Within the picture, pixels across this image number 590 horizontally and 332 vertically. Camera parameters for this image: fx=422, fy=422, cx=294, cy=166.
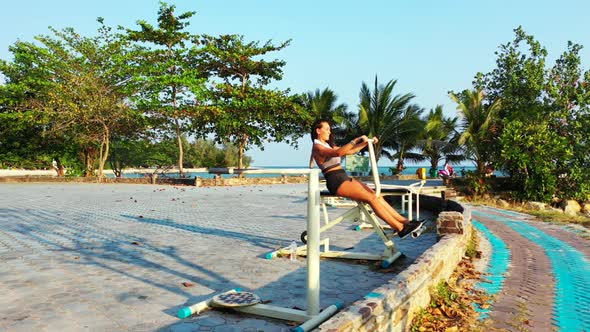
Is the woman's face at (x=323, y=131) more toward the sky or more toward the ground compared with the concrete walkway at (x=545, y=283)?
more toward the sky

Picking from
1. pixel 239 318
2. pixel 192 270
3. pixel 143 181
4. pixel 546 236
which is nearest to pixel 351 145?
pixel 239 318

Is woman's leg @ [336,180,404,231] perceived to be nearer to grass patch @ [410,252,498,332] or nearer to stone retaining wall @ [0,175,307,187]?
grass patch @ [410,252,498,332]

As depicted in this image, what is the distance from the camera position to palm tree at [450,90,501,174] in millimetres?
18500

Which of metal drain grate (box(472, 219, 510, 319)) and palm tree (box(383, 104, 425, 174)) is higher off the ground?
palm tree (box(383, 104, 425, 174))

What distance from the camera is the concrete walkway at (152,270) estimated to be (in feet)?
10.7

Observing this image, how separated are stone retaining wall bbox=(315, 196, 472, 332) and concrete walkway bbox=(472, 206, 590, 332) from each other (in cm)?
56

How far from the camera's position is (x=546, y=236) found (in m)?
8.04

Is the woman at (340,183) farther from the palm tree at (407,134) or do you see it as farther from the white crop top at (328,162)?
the palm tree at (407,134)

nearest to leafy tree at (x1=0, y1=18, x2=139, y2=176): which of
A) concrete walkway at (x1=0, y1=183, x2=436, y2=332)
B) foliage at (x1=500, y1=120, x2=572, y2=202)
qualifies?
concrete walkway at (x1=0, y1=183, x2=436, y2=332)

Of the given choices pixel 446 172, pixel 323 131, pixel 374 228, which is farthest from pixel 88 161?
pixel 323 131

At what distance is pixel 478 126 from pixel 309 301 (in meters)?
18.5

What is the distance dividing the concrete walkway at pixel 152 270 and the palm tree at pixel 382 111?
1997 cm

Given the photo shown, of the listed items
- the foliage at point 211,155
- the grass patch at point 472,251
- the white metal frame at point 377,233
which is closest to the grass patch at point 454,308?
the white metal frame at point 377,233

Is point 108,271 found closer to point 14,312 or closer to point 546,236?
point 14,312
